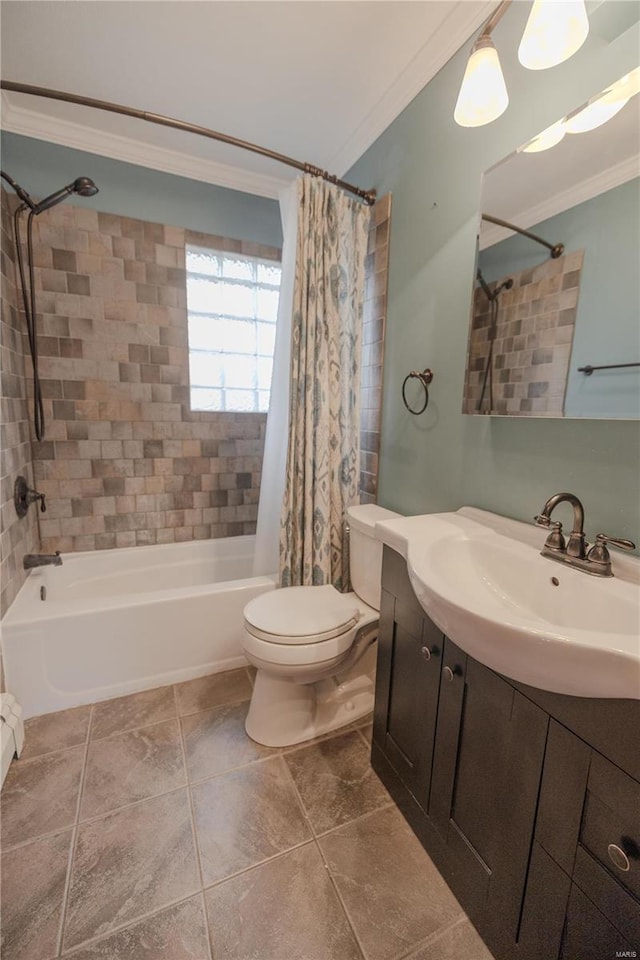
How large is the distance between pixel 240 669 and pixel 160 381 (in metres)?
1.60

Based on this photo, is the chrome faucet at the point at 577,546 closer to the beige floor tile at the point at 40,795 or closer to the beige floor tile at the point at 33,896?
the beige floor tile at the point at 33,896

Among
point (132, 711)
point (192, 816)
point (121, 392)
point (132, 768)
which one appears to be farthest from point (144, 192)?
point (192, 816)

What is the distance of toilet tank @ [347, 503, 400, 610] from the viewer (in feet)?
5.05

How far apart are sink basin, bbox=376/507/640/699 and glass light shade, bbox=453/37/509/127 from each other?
1.09m

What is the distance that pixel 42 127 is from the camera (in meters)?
1.80

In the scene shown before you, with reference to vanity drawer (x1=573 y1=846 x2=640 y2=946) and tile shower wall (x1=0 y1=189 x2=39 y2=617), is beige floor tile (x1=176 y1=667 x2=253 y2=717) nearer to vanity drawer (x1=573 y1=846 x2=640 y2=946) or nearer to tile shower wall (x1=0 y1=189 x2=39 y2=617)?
tile shower wall (x1=0 y1=189 x2=39 y2=617)

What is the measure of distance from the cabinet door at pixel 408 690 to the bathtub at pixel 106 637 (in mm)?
781

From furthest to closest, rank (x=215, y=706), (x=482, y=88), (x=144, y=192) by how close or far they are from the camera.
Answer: (x=144, y=192) → (x=215, y=706) → (x=482, y=88)

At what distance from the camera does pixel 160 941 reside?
2.97 ft

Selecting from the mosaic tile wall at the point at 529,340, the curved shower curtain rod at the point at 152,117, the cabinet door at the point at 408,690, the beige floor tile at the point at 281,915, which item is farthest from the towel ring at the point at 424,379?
the beige floor tile at the point at 281,915

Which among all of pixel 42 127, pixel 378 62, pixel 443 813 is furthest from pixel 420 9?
pixel 443 813

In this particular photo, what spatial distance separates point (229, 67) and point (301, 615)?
207 centimetres

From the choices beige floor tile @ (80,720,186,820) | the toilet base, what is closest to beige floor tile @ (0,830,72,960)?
beige floor tile @ (80,720,186,820)

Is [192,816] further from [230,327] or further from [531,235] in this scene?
[230,327]
